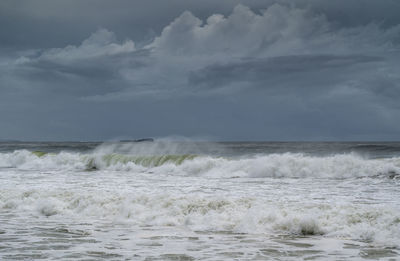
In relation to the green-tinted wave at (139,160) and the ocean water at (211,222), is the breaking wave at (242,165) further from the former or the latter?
the ocean water at (211,222)

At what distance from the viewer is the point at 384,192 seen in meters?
13.9

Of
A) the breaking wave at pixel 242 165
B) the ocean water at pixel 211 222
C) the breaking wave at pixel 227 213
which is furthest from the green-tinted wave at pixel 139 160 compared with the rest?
the breaking wave at pixel 227 213

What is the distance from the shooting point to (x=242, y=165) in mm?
22984

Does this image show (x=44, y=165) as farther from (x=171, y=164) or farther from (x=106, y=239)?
(x=106, y=239)

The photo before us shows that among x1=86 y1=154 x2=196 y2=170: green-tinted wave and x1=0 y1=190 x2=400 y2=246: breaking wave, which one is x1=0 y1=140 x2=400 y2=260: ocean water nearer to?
x1=0 y1=190 x2=400 y2=246: breaking wave

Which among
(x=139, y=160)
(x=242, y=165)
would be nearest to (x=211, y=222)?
(x=242, y=165)

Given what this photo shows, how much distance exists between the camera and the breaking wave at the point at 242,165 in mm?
19891

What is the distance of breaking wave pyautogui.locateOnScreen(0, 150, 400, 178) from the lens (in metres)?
19.9

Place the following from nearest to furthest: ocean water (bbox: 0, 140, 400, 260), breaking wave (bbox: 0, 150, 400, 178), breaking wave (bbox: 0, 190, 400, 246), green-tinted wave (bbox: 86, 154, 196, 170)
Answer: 1. ocean water (bbox: 0, 140, 400, 260)
2. breaking wave (bbox: 0, 190, 400, 246)
3. breaking wave (bbox: 0, 150, 400, 178)
4. green-tinted wave (bbox: 86, 154, 196, 170)

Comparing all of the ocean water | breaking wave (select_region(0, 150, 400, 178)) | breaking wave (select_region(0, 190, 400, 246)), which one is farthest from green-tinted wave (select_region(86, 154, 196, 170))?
breaking wave (select_region(0, 190, 400, 246))

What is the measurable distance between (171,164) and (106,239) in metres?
17.8

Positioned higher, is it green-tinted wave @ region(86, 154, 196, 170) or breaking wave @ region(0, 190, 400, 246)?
green-tinted wave @ region(86, 154, 196, 170)

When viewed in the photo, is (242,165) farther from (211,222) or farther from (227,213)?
(211,222)

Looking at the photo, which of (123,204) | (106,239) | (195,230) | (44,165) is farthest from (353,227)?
(44,165)
